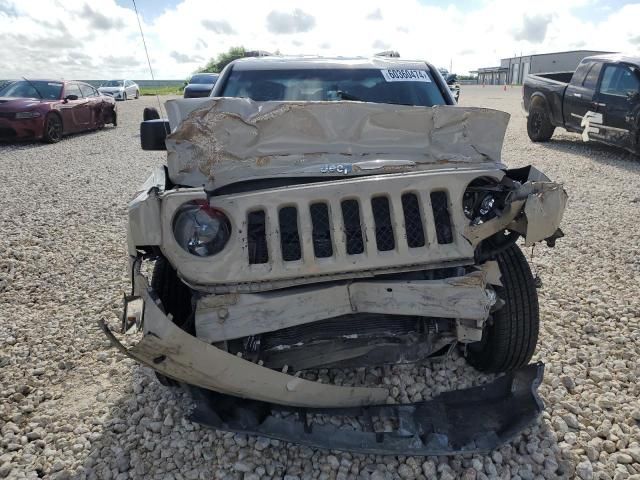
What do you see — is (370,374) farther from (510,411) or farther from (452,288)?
(452,288)

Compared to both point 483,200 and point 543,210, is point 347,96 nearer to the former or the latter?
point 483,200

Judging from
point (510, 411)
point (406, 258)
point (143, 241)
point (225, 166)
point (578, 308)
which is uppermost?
point (225, 166)

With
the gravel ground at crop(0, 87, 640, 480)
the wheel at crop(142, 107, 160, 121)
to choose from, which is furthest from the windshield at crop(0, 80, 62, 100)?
the wheel at crop(142, 107, 160, 121)

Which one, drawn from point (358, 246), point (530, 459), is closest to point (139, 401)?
point (358, 246)

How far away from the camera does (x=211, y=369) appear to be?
6.71ft

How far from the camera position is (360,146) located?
2.68 metres

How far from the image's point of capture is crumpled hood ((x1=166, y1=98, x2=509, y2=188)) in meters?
2.47

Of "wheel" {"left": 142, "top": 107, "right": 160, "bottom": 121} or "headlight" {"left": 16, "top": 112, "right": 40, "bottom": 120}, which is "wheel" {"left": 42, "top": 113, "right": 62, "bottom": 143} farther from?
"wheel" {"left": 142, "top": 107, "right": 160, "bottom": 121}

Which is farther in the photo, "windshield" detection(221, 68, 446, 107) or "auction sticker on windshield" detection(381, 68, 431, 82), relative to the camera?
"auction sticker on windshield" detection(381, 68, 431, 82)

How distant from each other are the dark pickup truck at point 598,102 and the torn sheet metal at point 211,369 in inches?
331

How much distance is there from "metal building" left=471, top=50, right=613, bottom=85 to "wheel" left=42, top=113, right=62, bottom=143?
1551 inches

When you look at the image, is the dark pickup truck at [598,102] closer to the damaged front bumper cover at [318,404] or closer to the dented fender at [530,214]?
the dented fender at [530,214]

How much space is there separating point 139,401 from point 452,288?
179 cm

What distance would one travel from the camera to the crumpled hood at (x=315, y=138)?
2.47 m
